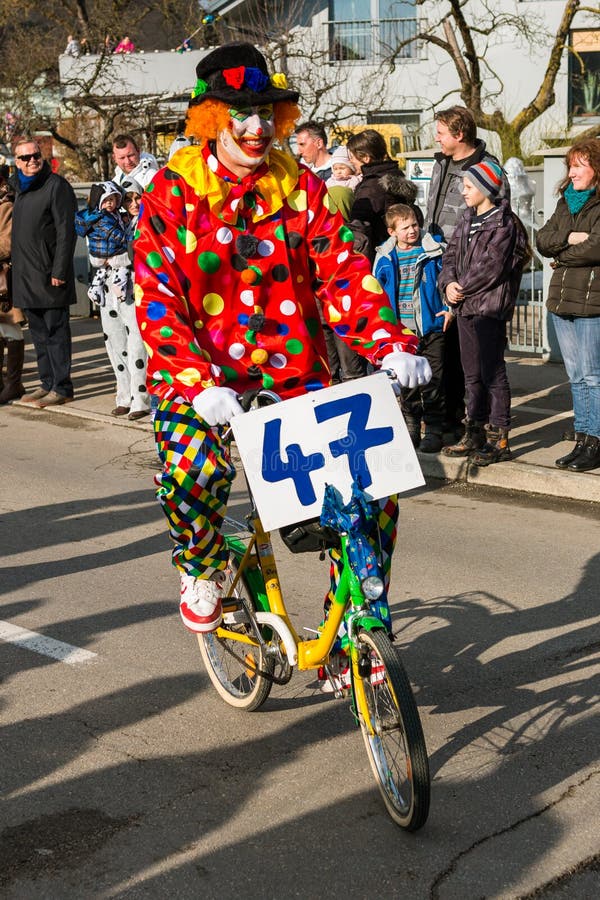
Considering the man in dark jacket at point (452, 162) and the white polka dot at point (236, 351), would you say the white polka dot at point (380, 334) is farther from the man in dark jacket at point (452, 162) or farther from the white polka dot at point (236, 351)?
the man in dark jacket at point (452, 162)

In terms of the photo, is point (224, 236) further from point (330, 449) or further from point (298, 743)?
point (298, 743)

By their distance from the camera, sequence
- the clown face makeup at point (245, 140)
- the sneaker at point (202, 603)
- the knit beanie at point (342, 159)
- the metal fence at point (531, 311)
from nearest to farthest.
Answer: the clown face makeup at point (245, 140), the sneaker at point (202, 603), the knit beanie at point (342, 159), the metal fence at point (531, 311)

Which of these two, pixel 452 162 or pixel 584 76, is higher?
pixel 584 76

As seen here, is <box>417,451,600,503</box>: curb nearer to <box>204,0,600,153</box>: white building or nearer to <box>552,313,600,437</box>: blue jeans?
<box>552,313,600,437</box>: blue jeans

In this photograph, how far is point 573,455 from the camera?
7812mm

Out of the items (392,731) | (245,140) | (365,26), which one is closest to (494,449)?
(245,140)

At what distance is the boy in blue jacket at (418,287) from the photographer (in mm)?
8281

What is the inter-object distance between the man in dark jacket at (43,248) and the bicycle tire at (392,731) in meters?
7.64

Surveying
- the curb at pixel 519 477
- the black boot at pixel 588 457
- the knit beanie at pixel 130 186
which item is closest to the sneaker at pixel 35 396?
the knit beanie at pixel 130 186

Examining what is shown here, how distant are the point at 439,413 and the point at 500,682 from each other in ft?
13.3

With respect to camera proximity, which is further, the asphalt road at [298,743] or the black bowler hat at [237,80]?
the black bowler hat at [237,80]

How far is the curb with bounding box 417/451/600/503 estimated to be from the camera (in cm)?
754

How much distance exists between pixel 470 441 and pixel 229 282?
430 cm

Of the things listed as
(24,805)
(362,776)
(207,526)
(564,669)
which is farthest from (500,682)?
(24,805)
